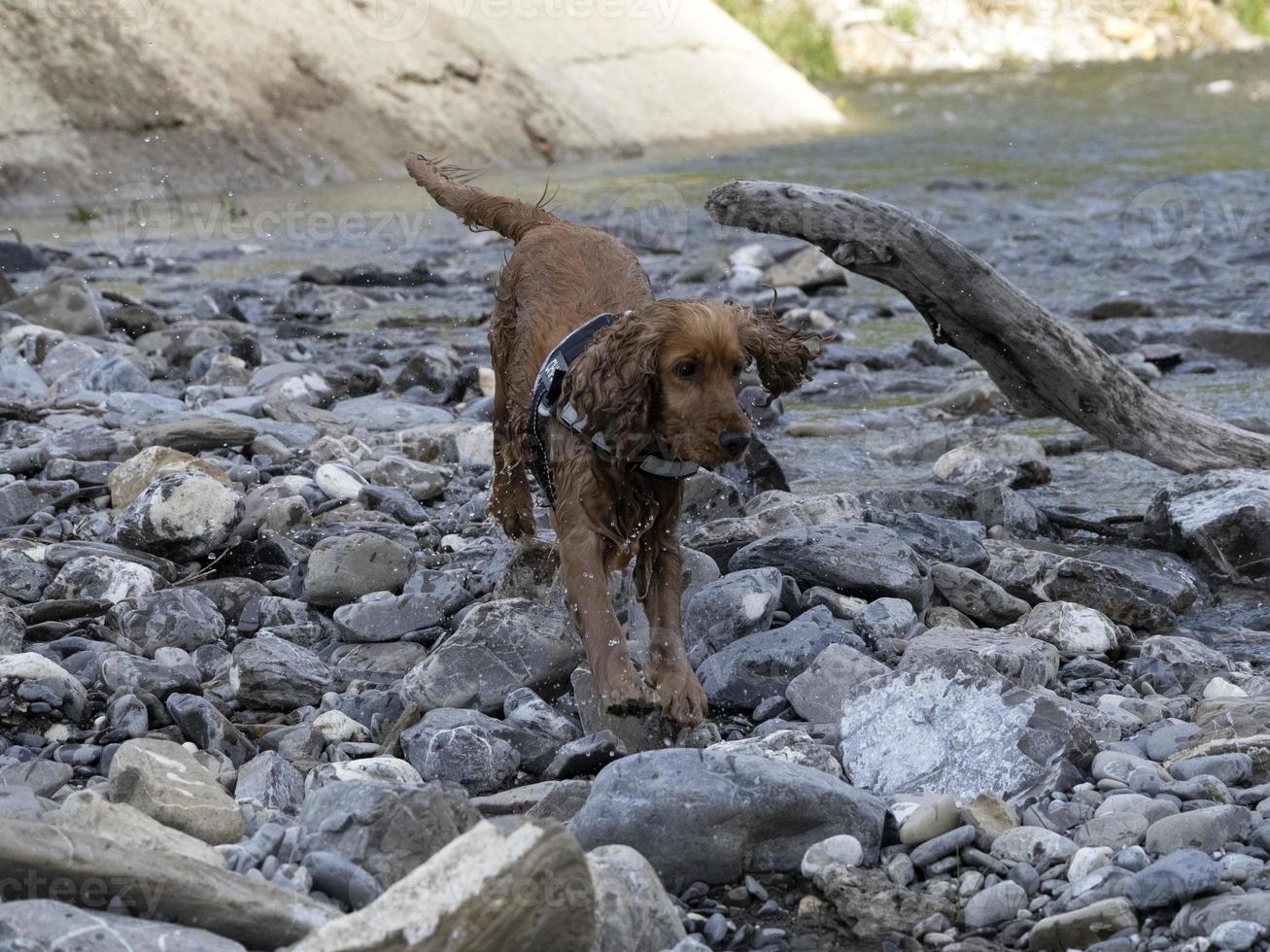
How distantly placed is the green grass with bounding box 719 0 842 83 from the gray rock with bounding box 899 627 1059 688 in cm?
3111

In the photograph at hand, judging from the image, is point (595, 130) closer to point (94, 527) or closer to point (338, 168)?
point (338, 168)

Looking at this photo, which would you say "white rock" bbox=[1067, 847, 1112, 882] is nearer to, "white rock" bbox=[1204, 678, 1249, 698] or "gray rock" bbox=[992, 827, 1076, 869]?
"gray rock" bbox=[992, 827, 1076, 869]

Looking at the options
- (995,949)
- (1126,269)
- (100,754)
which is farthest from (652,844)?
(1126,269)

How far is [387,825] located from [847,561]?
2.37m

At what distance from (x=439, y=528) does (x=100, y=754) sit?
2.35 meters

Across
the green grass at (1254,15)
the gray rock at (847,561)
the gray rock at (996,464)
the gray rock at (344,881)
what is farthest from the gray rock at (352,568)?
the green grass at (1254,15)

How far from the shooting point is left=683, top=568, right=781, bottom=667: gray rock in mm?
4801

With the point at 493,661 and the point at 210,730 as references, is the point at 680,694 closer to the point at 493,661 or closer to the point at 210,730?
the point at 493,661

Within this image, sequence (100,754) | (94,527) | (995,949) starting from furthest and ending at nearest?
(94,527) < (100,754) < (995,949)

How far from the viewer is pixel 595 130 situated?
68.3 feet

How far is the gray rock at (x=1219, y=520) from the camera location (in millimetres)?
5625

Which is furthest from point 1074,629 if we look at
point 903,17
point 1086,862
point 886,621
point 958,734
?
point 903,17

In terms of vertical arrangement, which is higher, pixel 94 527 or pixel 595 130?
pixel 595 130

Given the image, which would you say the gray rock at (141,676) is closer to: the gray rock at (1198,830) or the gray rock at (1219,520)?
the gray rock at (1198,830)
